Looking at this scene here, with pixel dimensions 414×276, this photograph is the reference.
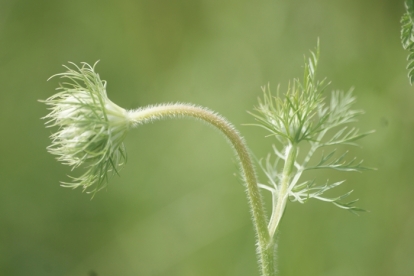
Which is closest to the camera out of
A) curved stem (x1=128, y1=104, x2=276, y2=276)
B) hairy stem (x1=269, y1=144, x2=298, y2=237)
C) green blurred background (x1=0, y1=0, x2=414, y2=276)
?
curved stem (x1=128, y1=104, x2=276, y2=276)

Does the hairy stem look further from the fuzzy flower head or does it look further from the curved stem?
the fuzzy flower head

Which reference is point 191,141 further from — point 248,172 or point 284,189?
point 248,172

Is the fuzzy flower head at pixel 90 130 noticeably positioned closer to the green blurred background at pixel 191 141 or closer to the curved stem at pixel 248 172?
the curved stem at pixel 248 172

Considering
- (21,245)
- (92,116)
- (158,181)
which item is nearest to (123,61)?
(158,181)

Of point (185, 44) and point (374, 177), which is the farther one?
point (185, 44)

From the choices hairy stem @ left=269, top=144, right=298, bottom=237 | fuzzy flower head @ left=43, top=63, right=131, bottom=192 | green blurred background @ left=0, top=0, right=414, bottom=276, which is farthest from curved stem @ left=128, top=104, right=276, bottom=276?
green blurred background @ left=0, top=0, right=414, bottom=276

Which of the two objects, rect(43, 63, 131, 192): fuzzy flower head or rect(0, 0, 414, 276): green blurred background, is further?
rect(0, 0, 414, 276): green blurred background

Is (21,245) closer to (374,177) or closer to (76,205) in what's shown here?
(76,205)

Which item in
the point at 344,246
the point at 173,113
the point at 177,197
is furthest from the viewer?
the point at 177,197
